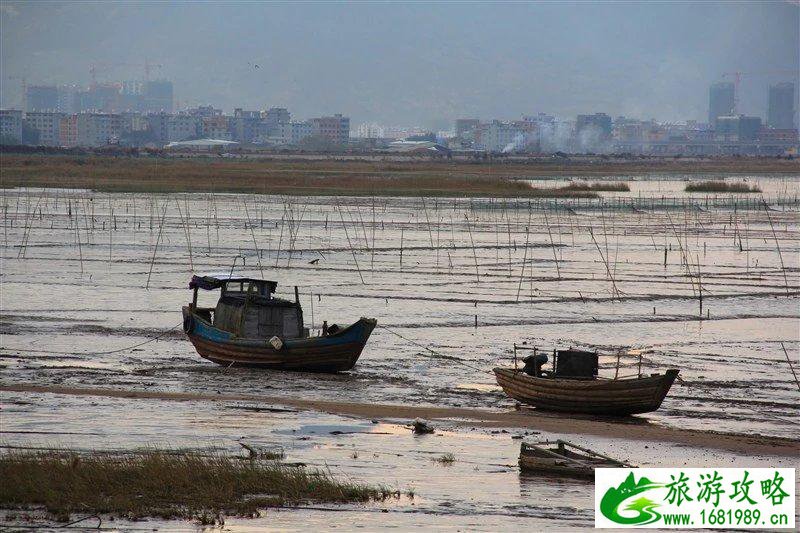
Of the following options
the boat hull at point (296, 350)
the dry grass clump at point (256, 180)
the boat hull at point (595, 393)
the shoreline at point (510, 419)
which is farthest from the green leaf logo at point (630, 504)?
the dry grass clump at point (256, 180)

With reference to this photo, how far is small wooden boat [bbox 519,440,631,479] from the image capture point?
14094 millimetres

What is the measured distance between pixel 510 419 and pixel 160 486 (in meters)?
6.23

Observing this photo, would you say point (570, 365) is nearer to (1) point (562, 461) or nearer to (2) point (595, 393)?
(2) point (595, 393)

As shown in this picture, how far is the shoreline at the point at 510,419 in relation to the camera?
1667 centimetres

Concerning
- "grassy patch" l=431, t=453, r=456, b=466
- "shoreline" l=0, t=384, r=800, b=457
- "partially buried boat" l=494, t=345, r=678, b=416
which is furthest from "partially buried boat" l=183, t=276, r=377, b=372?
"grassy patch" l=431, t=453, r=456, b=466

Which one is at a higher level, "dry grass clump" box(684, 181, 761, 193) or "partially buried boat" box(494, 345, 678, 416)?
"dry grass clump" box(684, 181, 761, 193)

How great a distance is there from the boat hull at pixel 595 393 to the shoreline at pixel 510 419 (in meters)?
0.21

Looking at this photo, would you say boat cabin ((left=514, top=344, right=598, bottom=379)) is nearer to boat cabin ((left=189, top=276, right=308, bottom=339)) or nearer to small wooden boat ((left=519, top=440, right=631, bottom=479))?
small wooden boat ((left=519, top=440, right=631, bottom=479))

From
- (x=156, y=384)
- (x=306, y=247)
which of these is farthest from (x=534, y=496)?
(x=306, y=247)

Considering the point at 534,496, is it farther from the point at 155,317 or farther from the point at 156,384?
the point at 155,317

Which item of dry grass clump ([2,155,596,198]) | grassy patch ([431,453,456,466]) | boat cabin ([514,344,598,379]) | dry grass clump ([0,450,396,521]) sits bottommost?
grassy patch ([431,453,456,466])

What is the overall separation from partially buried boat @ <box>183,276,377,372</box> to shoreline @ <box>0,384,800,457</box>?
2.17m

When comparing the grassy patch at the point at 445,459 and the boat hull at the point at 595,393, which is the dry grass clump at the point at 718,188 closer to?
the boat hull at the point at 595,393

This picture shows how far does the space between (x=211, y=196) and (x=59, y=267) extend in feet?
114
